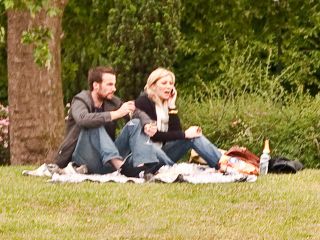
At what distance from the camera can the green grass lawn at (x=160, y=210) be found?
9102 millimetres

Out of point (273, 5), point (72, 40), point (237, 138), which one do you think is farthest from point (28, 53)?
point (273, 5)

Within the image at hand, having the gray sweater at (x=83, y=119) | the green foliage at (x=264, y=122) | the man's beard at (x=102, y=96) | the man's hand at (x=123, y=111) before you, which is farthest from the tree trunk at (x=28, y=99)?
the man's hand at (x=123, y=111)

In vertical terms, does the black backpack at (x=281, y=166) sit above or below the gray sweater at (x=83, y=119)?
below

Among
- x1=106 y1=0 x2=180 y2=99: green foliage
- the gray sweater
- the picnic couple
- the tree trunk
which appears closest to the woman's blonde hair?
the picnic couple

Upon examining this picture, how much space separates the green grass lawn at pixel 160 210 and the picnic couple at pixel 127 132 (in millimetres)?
615

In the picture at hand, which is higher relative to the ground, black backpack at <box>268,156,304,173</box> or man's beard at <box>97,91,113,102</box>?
man's beard at <box>97,91,113,102</box>

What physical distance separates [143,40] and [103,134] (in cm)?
810

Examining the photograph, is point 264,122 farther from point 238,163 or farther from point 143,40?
Result: point 143,40

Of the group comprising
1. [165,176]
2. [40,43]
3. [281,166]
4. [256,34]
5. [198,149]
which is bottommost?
[281,166]

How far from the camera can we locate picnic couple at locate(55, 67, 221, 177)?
12203 mm

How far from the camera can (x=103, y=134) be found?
40.3ft

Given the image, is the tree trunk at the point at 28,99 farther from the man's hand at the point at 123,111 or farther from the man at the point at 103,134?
the man's hand at the point at 123,111

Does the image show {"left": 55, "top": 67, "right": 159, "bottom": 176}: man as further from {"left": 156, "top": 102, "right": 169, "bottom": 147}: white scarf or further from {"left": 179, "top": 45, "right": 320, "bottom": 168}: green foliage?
{"left": 179, "top": 45, "right": 320, "bottom": 168}: green foliage

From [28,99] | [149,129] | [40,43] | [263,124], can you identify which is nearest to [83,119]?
[149,129]
